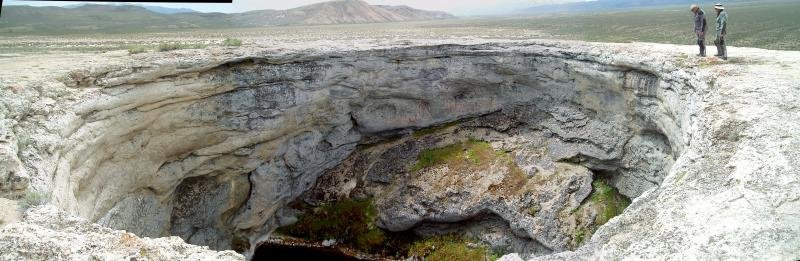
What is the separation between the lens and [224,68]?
19.7 meters

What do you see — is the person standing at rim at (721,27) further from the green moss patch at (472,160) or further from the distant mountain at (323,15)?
the distant mountain at (323,15)

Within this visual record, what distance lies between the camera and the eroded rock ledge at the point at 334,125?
1590 centimetres

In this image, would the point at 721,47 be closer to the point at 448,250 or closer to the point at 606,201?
the point at 606,201

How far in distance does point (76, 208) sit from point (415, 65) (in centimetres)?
1429

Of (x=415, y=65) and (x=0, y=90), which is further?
(x=415, y=65)

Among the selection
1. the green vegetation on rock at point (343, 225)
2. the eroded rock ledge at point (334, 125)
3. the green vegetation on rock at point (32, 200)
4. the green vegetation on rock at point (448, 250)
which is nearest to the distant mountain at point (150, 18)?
the eroded rock ledge at point (334, 125)

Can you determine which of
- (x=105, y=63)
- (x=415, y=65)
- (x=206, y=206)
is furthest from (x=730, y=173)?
(x=206, y=206)

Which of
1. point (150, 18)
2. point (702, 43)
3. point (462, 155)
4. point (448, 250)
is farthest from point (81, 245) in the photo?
point (150, 18)

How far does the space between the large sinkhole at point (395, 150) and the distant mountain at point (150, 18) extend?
2381 centimetres

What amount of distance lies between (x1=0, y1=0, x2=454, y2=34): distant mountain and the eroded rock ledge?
934 inches

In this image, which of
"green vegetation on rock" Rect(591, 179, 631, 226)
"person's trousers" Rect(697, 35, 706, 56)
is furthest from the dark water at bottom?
"person's trousers" Rect(697, 35, 706, 56)

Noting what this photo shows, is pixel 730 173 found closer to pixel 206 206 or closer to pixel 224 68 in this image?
pixel 224 68

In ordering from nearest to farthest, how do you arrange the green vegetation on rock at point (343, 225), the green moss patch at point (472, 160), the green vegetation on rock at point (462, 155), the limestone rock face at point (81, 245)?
the limestone rock face at point (81, 245) < the green moss patch at point (472, 160) < the green vegetation on rock at point (343, 225) < the green vegetation on rock at point (462, 155)

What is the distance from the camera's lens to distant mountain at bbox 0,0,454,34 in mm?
45700
